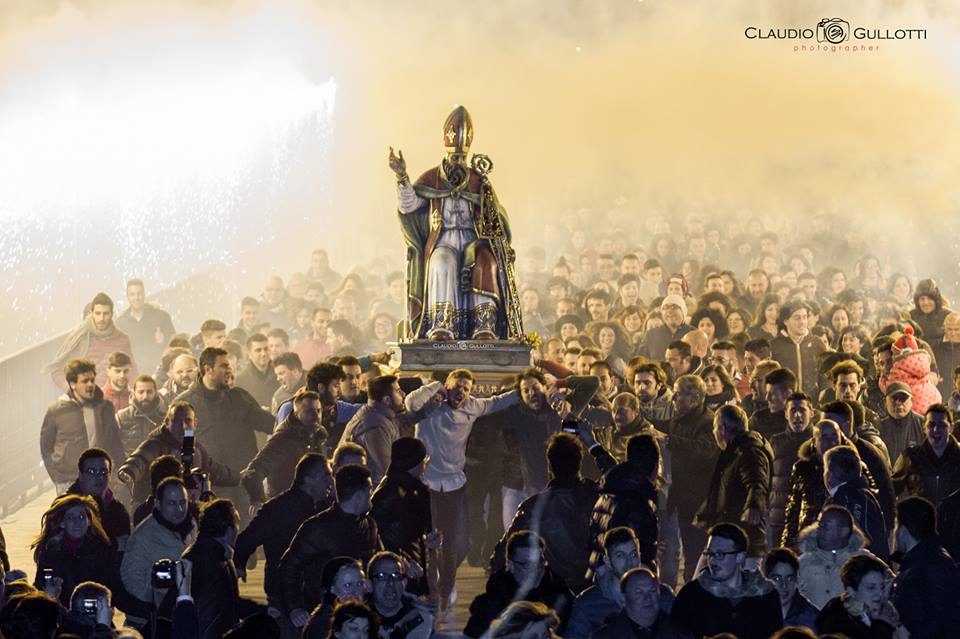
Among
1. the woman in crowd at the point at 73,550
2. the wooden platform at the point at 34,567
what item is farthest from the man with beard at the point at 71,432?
the woman in crowd at the point at 73,550

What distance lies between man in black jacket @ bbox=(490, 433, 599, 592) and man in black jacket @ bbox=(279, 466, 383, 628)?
0.93m

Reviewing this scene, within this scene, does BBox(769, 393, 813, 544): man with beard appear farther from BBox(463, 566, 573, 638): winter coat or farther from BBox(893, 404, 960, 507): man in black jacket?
BBox(463, 566, 573, 638): winter coat

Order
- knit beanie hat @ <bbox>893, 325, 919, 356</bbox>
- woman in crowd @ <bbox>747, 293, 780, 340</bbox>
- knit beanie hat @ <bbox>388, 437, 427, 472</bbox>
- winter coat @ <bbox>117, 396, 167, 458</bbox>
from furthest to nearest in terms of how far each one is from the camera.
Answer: woman in crowd @ <bbox>747, 293, 780, 340</bbox>, winter coat @ <bbox>117, 396, 167, 458</bbox>, knit beanie hat @ <bbox>893, 325, 919, 356</bbox>, knit beanie hat @ <bbox>388, 437, 427, 472</bbox>

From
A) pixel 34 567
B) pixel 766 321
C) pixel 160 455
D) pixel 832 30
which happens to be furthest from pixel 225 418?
pixel 832 30

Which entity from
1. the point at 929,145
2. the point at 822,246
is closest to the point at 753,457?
the point at 822,246

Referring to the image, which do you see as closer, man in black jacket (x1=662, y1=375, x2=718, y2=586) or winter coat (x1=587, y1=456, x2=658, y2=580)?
winter coat (x1=587, y1=456, x2=658, y2=580)

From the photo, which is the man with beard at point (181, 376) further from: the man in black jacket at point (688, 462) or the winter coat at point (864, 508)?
the winter coat at point (864, 508)

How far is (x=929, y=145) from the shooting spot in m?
37.4

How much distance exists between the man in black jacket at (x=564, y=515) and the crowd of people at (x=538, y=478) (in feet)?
0.05

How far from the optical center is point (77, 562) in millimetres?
11148

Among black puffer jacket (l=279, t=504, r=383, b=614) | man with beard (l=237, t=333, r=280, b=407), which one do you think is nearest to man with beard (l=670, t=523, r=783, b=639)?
black puffer jacket (l=279, t=504, r=383, b=614)

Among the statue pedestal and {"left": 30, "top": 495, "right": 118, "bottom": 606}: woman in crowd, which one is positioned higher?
the statue pedestal

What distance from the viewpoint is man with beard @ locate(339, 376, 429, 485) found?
14258 mm

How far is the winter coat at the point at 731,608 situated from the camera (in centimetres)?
989
